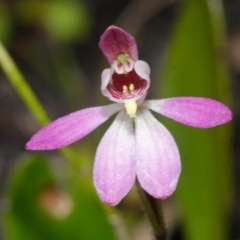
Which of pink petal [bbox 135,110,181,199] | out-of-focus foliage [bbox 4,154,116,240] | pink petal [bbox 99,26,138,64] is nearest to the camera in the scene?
pink petal [bbox 135,110,181,199]

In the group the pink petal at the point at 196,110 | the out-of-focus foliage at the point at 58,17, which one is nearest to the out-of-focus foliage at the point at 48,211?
the pink petal at the point at 196,110

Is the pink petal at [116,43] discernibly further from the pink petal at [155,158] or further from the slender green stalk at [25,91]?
the slender green stalk at [25,91]

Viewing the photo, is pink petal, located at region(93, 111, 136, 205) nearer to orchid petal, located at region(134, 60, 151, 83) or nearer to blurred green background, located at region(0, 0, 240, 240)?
orchid petal, located at region(134, 60, 151, 83)

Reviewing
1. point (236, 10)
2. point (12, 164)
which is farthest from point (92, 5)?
point (12, 164)

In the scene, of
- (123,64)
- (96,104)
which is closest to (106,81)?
(123,64)

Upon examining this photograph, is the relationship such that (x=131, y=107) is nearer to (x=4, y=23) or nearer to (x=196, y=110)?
(x=196, y=110)

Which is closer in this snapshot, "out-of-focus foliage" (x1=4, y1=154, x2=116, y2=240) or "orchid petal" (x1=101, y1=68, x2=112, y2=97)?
"orchid petal" (x1=101, y1=68, x2=112, y2=97)

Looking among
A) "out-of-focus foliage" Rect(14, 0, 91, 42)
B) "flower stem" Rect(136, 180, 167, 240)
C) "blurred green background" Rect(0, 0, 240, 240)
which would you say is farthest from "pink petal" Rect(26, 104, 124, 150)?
"out-of-focus foliage" Rect(14, 0, 91, 42)
